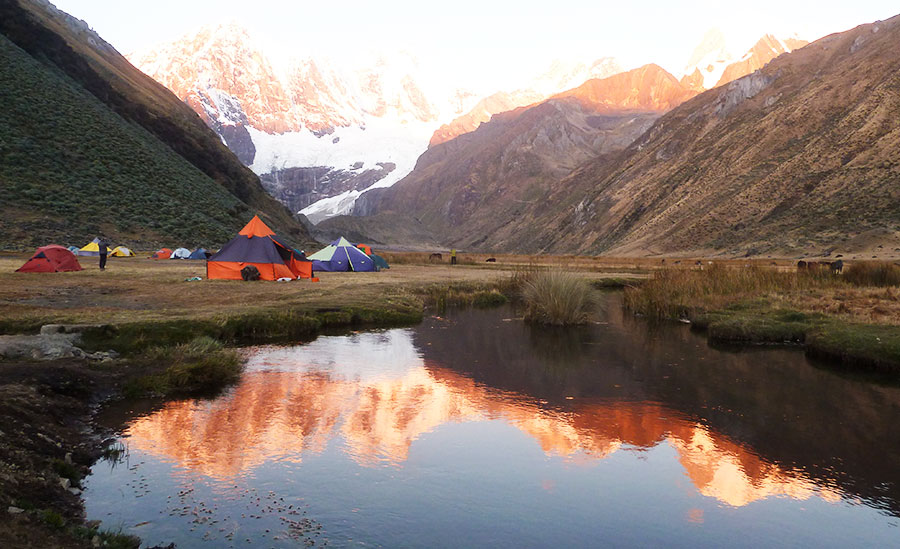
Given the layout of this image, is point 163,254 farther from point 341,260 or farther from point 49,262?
point 49,262

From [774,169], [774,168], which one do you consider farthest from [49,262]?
[774,168]

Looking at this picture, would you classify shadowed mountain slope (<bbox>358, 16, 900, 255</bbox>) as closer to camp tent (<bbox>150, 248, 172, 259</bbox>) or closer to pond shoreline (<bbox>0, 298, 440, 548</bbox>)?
camp tent (<bbox>150, 248, 172, 259</bbox>)

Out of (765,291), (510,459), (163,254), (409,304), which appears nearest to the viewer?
(510,459)

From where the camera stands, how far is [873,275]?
31047mm

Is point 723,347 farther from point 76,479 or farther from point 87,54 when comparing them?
point 87,54

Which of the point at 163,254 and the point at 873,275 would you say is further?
Answer: the point at 163,254

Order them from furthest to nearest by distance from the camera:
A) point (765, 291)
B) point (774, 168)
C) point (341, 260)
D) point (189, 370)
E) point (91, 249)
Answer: point (774, 168) < point (91, 249) < point (341, 260) < point (765, 291) < point (189, 370)

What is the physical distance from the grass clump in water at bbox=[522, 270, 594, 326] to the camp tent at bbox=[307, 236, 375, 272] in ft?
79.3

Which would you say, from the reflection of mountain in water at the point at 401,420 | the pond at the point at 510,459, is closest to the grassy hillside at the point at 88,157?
the reflection of mountain in water at the point at 401,420

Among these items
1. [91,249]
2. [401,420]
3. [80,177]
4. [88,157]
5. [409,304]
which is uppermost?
[88,157]

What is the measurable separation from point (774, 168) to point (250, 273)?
89216 millimetres

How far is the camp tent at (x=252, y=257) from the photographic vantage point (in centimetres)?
3462

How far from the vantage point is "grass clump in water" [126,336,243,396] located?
1354 cm

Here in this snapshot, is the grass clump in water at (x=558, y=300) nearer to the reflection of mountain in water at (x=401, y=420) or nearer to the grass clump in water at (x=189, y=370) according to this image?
the reflection of mountain in water at (x=401, y=420)
